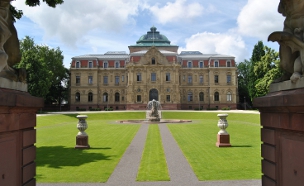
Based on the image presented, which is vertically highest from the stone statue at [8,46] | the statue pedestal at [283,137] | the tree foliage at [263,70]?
the tree foliage at [263,70]

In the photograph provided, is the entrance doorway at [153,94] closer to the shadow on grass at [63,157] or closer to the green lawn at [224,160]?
the green lawn at [224,160]

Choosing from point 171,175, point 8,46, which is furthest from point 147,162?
point 8,46

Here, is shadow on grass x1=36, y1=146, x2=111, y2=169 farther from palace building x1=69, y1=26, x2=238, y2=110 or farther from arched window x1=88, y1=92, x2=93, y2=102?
arched window x1=88, y1=92, x2=93, y2=102

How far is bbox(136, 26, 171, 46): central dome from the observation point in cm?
7856

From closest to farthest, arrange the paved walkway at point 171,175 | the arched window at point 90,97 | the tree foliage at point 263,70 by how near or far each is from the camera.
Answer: the paved walkway at point 171,175 → the tree foliage at point 263,70 → the arched window at point 90,97

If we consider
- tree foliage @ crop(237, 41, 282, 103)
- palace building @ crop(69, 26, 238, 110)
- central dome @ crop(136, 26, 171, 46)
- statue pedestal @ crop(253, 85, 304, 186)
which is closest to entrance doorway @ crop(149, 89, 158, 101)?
palace building @ crop(69, 26, 238, 110)

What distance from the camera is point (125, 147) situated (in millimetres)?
15734

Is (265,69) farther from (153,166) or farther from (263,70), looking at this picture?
(153,166)

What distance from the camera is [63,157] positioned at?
502 inches

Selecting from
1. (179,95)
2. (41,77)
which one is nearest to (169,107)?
(179,95)

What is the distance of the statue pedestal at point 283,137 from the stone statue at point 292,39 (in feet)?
1.38

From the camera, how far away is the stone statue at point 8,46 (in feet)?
17.4

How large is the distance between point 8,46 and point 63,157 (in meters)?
7.97

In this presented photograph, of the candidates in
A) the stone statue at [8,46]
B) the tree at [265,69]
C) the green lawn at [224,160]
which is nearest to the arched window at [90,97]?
the tree at [265,69]
